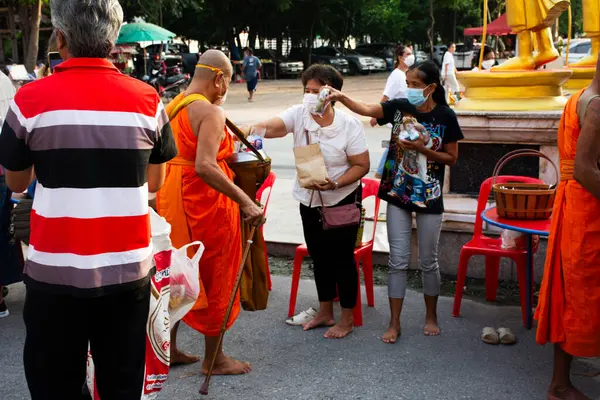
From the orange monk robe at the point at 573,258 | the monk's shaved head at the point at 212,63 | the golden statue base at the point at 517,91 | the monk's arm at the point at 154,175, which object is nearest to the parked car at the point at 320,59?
the golden statue base at the point at 517,91

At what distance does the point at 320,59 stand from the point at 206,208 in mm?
32724

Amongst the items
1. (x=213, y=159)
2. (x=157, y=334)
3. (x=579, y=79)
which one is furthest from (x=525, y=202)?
(x=579, y=79)

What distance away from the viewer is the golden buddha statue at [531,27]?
6.44 meters

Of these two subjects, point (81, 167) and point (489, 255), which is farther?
point (489, 255)

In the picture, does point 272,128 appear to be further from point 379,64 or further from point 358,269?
point 379,64

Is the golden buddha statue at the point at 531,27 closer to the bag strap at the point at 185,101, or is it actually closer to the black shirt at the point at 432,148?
the black shirt at the point at 432,148

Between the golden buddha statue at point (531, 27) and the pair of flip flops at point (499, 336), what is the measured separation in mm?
2822

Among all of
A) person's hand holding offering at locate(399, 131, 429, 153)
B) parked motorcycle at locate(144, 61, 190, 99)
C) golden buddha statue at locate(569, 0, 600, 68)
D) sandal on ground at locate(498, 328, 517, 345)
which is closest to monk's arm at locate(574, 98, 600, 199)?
person's hand holding offering at locate(399, 131, 429, 153)

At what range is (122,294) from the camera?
8.17ft

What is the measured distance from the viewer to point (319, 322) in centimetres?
477

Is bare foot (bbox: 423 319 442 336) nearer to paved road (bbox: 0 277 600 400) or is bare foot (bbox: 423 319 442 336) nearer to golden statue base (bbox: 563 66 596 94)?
paved road (bbox: 0 277 600 400)

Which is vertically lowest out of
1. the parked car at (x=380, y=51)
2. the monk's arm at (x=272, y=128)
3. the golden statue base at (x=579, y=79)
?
the monk's arm at (x=272, y=128)

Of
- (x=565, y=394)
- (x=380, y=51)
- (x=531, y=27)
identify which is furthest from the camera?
(x=380, y=51)

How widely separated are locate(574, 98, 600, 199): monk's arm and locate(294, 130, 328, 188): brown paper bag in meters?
1.48
